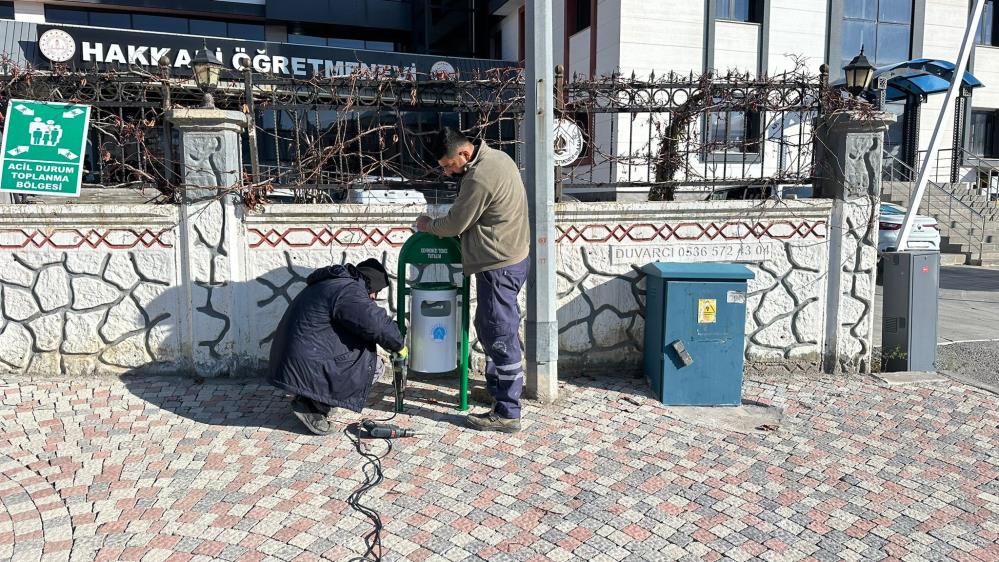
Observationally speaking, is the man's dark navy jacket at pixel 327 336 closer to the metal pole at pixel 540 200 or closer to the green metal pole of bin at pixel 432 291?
the green metal pole of bin at pixel 432 291

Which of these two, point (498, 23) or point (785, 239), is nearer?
point (785, 239)

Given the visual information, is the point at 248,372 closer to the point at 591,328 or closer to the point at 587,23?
the point at 591,328

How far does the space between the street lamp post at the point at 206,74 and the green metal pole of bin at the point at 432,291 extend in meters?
2.01

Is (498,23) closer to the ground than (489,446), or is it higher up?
higher up

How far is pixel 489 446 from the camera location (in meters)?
4.19

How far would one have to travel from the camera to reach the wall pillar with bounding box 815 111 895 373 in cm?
559

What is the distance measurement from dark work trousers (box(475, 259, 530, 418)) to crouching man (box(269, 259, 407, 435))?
1.84 ft

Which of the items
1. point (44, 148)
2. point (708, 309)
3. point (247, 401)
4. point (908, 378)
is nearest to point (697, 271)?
point (708, 309)

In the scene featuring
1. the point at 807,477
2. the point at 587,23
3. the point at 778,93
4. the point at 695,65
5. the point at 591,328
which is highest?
the point at 587,23

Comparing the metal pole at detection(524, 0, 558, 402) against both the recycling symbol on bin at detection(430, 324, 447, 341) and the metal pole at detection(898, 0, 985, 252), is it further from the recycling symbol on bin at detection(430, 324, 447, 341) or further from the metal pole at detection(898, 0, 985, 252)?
the metal pole at detection(898, 0, 985, 252)

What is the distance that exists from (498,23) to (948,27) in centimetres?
1373

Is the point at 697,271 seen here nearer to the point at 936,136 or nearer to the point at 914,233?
the point at 936,136

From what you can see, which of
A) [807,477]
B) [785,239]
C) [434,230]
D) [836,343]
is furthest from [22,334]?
[836,343]

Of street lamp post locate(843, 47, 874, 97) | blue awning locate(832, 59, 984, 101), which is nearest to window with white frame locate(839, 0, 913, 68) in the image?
blue awning locate(832, 59, 984, 101)
